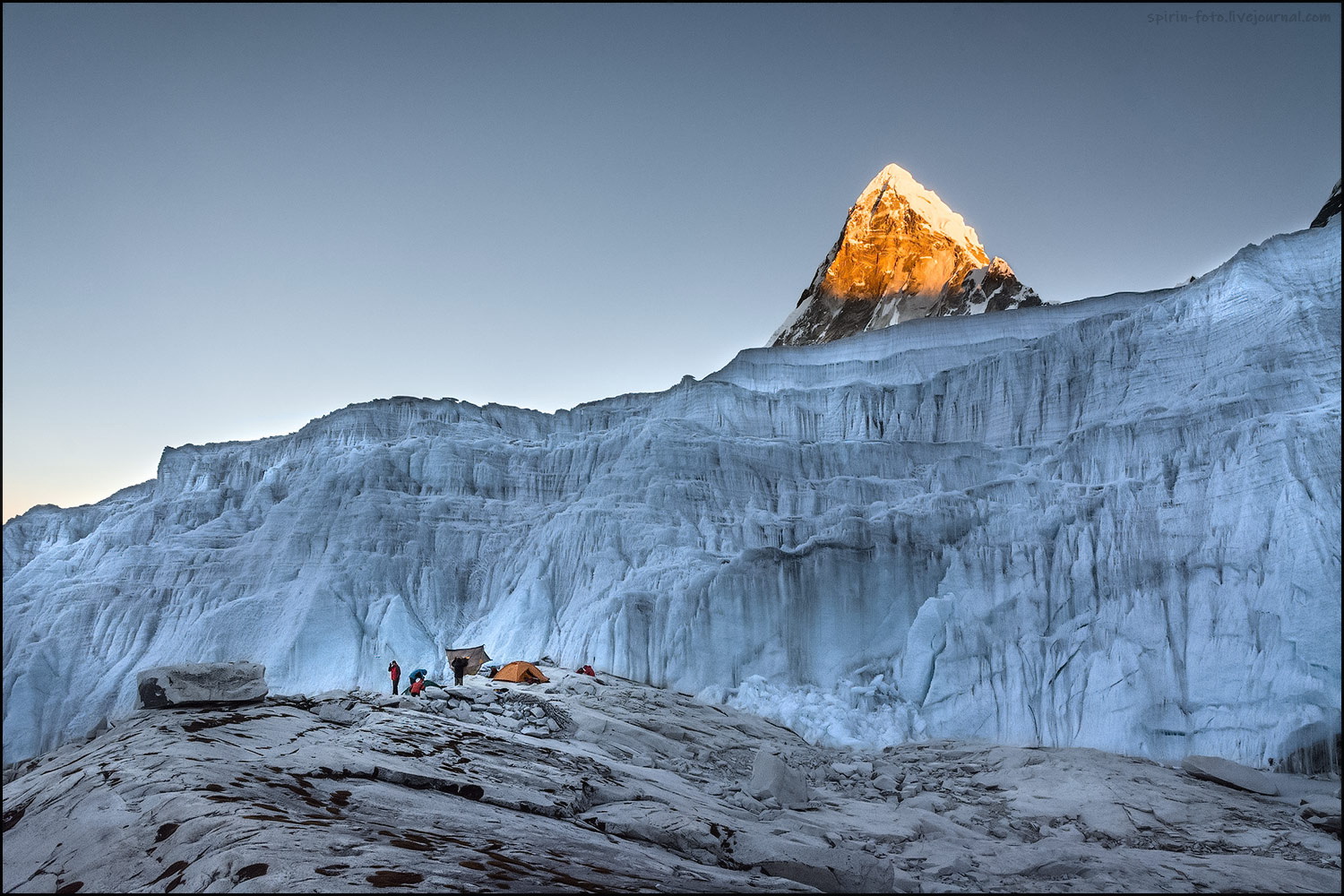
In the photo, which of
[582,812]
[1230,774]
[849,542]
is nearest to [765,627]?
[849,542]

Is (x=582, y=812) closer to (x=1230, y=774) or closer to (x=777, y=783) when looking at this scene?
(x=777, y=783)

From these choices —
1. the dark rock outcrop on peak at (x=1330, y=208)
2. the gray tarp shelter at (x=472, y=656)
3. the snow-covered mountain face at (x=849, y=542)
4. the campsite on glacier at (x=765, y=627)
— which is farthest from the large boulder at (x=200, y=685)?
the dark rock outcrop on peak at (x=1330, y=208)

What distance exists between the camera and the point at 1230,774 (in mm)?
24484

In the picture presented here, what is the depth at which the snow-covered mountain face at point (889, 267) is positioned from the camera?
89.4 m

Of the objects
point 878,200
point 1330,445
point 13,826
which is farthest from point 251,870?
point 878,200

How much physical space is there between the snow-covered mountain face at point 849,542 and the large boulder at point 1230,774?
7.19 feet

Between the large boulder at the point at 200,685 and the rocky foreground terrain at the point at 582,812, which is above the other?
the large boulder at the point at 200,685

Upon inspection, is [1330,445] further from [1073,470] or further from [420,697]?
[420,697]

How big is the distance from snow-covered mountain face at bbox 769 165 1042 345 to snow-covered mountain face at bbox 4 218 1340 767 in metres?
35.6

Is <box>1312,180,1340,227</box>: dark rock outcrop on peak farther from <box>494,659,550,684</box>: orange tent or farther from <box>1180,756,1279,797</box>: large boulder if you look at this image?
<box>494,659,550,684</box>: orange tent

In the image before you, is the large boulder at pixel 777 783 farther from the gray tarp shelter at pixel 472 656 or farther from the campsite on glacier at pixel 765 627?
the gray tarp shelter at pixel 472 656

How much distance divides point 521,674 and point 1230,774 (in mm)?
22813

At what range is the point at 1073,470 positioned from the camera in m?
38.8

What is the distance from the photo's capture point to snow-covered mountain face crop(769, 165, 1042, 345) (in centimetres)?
8944
